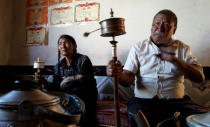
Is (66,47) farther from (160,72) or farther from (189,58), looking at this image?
(189,58)

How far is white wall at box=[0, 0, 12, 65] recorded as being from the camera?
148 inches

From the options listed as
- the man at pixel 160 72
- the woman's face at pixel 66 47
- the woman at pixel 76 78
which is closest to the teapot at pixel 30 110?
the man at pixel 160 72

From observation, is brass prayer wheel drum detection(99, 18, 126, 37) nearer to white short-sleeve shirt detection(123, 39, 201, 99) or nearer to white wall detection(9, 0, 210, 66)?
white short-sleeve shirt detection(123, 39, 201, 99)

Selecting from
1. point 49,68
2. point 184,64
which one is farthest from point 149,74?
point 49,68

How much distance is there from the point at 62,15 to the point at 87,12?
1.27 ft

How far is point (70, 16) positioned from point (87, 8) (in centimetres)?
27

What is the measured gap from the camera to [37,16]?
3.63m

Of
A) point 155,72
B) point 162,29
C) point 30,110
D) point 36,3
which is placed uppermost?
point 36,3

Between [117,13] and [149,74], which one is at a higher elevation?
[117,13]

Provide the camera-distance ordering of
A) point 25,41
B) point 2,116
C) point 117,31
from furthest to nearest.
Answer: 1. point 25,41
2. point 117,31
3. point 2,116

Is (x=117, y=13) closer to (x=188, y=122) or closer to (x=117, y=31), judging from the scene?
(x=117, y=31)

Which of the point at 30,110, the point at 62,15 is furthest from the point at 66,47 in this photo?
the point at 30,110

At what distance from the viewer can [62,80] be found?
269 cm

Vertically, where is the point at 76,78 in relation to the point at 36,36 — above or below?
below
